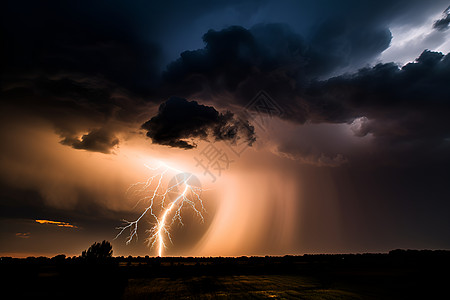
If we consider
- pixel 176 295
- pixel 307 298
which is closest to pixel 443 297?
pixel 307 298

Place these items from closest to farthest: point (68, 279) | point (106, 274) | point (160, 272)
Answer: point (68, 279)
point (106, 274)
point (160, 272)

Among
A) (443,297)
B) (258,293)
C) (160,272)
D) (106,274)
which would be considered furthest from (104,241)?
(443,297)

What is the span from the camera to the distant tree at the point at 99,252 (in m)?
42.1

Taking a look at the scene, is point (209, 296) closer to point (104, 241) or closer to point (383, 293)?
point (383, 293)

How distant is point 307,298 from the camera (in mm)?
21484

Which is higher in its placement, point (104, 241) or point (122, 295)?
point (104, 241)

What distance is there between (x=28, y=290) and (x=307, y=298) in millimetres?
27295

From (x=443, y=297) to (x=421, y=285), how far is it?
7696 millimetres

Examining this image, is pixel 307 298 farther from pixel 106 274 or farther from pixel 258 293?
pixel 106 274

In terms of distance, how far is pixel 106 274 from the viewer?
1108 inches

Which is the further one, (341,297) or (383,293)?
(383,293)

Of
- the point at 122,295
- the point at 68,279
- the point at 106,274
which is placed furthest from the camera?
the point at 106,274

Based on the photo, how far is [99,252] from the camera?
Answer: 143ft

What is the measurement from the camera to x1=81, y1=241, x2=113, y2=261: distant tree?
42062 mm
